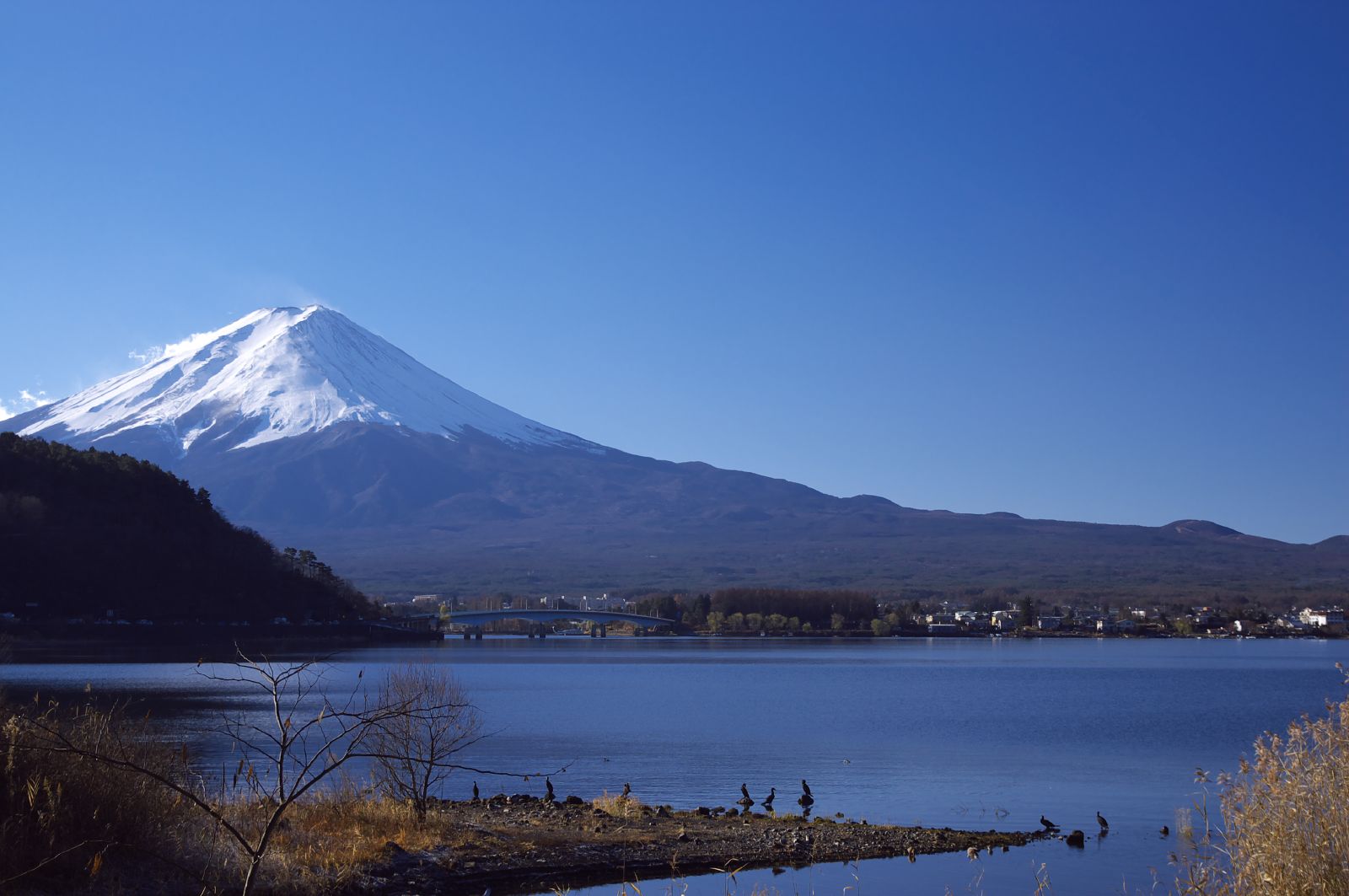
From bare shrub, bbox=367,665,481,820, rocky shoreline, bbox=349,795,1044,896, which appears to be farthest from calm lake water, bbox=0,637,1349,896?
bare shrub, bbox=367,665,481,820

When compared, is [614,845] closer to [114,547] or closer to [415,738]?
[415,738]

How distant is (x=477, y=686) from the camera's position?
54594mm

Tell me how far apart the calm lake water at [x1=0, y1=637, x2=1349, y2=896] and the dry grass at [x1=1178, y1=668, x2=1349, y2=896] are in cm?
375

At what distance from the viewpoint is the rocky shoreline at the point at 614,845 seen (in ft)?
48.3

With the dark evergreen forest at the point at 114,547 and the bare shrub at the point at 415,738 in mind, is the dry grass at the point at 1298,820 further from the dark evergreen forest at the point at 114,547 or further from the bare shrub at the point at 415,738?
the dark evergreen forest at the point at 114,547

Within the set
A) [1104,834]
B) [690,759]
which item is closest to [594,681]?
[690,759]

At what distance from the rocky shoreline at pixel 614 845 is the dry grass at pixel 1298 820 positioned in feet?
26.8

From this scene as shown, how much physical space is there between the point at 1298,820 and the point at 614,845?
1030 cm

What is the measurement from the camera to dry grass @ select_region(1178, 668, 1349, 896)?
7.49m

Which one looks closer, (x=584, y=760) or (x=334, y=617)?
(x=584, y=760)

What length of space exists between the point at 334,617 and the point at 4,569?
27960mm

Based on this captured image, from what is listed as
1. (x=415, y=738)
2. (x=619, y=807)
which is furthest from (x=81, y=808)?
(x=619, y=807)

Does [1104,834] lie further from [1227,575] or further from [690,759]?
[1227,575]

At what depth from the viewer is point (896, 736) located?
110ft
